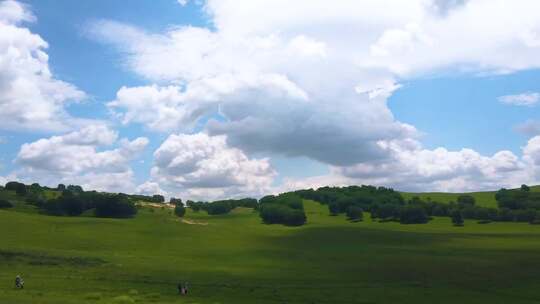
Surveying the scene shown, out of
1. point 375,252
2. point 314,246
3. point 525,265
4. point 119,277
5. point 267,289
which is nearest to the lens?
point 267,289

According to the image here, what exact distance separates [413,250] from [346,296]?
75.5m

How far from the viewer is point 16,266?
87.2 metres

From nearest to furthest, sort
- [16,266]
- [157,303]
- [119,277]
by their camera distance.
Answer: [157,303] → [119,277] → [16,266]

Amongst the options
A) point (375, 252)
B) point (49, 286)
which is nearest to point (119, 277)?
point (49, 286)

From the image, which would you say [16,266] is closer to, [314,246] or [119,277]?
[119,277]

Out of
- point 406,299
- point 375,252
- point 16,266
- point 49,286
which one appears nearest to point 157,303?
point 49,286

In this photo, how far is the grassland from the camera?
6619 centimetres

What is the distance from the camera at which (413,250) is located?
448 ft

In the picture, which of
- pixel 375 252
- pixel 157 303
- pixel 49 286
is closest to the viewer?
pixel 157 303

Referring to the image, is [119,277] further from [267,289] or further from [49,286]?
[267,289]

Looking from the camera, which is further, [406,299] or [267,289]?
[267,289]

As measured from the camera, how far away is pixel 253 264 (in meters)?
107

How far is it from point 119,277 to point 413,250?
8355 centimetres

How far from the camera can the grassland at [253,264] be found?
217 ft
